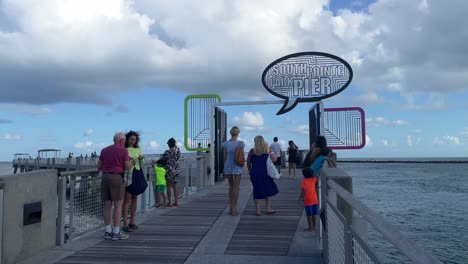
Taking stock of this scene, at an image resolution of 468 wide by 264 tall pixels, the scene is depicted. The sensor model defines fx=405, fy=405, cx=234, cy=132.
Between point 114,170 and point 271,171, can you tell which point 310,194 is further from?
point 114,170

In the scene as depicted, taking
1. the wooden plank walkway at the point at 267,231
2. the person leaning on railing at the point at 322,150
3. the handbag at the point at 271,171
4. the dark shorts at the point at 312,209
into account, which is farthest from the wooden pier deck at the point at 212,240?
the person leaning on railing at the point at 322,150

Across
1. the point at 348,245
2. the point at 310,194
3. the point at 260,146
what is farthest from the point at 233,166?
the point at 348,245

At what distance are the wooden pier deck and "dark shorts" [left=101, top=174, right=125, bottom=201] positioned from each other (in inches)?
27.7

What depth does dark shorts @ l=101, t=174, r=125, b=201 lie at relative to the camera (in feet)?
19.7

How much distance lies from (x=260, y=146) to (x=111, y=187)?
3.02 m

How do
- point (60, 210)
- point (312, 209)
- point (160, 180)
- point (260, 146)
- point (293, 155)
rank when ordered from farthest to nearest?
point (293, 155) < point (160, 180) < point (260, 146) < point (312, 209) < point (60, 210)

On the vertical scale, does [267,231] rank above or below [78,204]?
below

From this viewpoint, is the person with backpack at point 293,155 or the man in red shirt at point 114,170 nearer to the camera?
the man in red shirt at point 114,170

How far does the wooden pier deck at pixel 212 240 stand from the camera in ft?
17.4

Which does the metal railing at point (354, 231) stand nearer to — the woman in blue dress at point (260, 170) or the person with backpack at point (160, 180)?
the woman in blue dress at point (260, 170)

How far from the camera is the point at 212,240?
6.22 metres

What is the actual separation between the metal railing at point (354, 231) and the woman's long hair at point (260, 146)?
2960mm

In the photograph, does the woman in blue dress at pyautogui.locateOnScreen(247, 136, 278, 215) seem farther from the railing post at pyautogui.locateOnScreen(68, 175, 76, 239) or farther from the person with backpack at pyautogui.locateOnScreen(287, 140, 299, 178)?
the person with backpack at pyautogui.locateOnScreen(287, 140, 299, 178)

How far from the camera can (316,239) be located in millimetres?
6047
